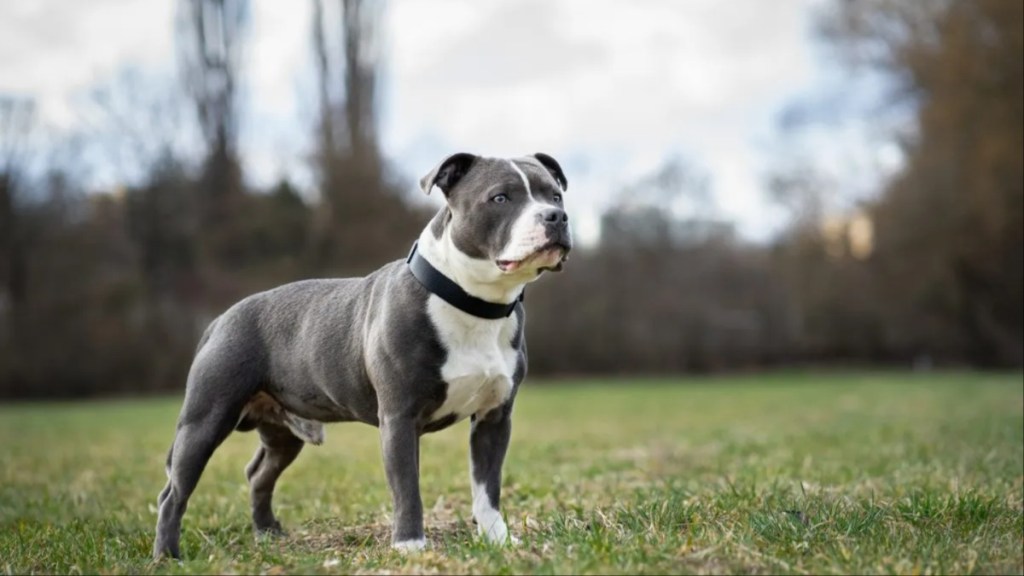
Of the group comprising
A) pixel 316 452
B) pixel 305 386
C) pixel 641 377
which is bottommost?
pixel 641 377

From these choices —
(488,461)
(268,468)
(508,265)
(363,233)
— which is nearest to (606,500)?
(488,461)

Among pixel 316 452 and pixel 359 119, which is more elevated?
pixel 359 119

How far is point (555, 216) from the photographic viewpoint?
162 inches

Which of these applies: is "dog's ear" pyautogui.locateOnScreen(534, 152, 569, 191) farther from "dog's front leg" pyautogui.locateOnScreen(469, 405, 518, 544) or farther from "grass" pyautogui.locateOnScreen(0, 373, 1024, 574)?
"grass" pyautogui.locateOnScreen(0, 373, 1024, 574)

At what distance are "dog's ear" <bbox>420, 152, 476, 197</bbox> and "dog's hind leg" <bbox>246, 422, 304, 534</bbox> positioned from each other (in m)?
1.74

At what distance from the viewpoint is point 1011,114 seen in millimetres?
25406

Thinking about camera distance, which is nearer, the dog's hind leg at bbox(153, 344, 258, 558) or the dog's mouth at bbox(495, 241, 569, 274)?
the dog's mouth at bbox(495, 241, 569, 274)

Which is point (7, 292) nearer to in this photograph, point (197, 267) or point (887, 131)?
point (197, 267)

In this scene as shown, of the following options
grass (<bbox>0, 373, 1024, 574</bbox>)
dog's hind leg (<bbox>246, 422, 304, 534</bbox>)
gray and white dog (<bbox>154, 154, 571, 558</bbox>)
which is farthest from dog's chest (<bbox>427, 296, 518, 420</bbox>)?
dog's hind leg (<bbox>246, 422, 304, 534</bbox>)

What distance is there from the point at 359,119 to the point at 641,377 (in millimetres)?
13931

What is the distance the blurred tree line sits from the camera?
2889 cm

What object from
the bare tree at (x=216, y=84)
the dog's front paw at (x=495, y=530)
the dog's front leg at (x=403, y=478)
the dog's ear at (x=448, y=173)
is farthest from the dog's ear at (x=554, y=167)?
the bare tree at (x=216, y=84)

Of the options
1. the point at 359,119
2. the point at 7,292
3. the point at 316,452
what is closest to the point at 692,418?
the point at 316,452

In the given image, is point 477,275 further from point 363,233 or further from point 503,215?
point 363,233
